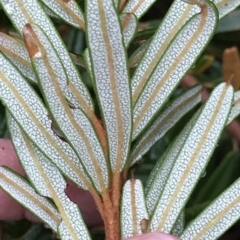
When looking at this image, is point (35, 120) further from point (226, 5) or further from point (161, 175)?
point (226, 5)

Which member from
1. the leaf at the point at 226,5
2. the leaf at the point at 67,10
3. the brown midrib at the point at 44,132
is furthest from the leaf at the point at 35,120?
the leaf at the point at 226,5

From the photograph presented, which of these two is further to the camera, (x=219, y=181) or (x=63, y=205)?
(x=219, y=181)

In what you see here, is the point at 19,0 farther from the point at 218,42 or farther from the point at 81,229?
the point at 218,42

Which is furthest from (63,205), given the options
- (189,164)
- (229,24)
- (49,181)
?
(229,24)

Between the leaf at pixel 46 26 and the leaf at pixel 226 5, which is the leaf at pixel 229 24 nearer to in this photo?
A: the leaf at pixel 226 5

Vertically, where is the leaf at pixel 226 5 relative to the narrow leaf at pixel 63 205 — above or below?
above

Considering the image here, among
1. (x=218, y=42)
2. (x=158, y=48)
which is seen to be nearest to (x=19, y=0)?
(x=158, y=48)

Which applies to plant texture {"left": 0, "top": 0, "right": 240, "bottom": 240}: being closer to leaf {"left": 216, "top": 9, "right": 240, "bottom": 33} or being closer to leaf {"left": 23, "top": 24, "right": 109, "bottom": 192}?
leaf {"left": 23, "top": 24, "right": 109, "bottom": 192}
